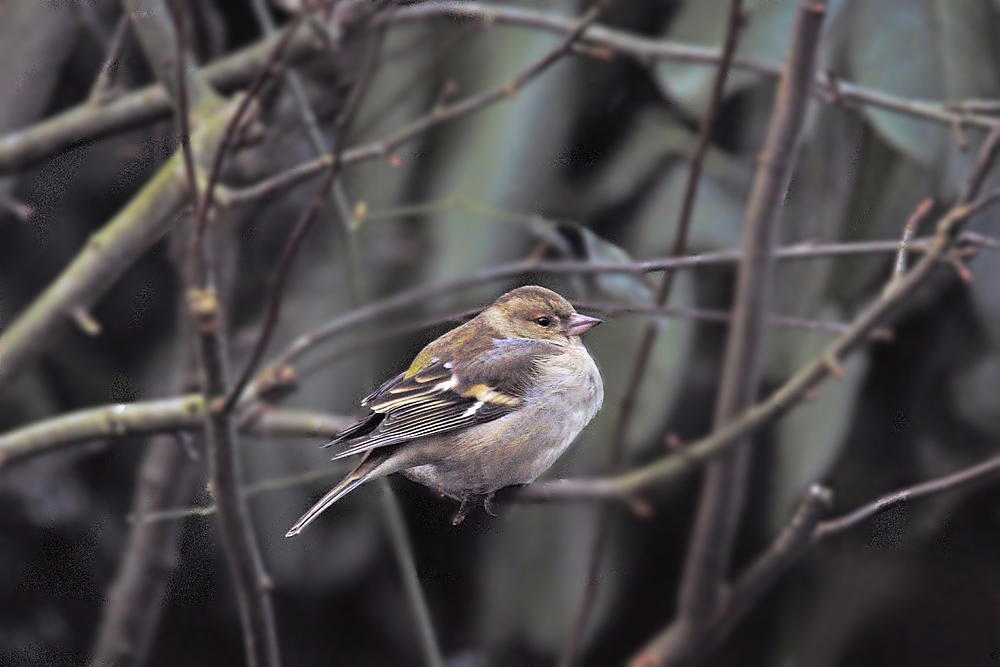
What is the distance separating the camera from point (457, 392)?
47 cm

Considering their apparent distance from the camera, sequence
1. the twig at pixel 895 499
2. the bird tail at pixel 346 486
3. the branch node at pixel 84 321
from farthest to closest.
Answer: the branch node at pixel 84 321 < the twig at pixel 895 499 < the bird tail at pixel 346 486

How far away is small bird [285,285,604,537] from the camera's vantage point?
44cm

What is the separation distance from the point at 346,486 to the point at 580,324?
12 centimetres

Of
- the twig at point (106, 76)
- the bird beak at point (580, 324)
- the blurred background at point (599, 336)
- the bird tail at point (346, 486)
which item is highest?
the twig at point (106, 76)

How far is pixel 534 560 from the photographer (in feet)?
3.35

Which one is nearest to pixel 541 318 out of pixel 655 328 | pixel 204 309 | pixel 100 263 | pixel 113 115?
pixel 655 328

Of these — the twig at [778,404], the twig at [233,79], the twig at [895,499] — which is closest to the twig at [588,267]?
the twig at [778,404]

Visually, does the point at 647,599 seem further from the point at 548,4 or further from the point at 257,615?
the point at 548,4

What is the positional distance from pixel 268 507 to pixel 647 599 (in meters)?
0.40

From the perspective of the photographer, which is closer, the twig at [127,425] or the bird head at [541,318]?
the bird head at [541,318]

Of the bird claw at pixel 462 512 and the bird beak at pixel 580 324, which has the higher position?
the bird beak at pixel 580 324

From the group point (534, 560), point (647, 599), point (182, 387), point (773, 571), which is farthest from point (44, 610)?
point (773, 571)

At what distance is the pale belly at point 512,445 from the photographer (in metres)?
0.44

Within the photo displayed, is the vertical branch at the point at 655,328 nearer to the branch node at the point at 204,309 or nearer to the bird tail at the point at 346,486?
the bird tail at the point at 346,486
